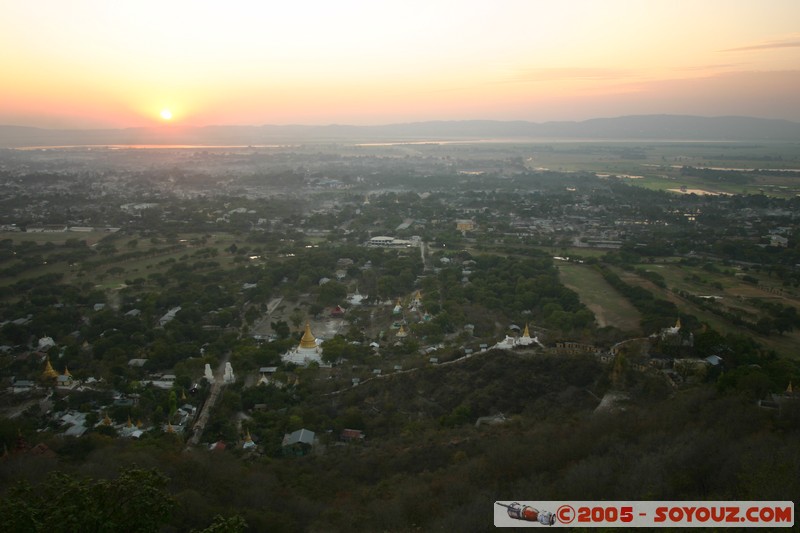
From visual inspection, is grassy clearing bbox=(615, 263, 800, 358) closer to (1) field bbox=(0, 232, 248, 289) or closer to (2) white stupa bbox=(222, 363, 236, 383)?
(2) white stupa bbox=(222, 363, 236, 383)

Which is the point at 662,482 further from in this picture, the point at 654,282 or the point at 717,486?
the point at 654,282

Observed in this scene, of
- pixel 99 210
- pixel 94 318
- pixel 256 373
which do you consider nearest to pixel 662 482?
pixel 256 373

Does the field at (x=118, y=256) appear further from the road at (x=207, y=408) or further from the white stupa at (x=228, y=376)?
the white stupa at (x=228, y=376)

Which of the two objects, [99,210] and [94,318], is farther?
[99,210]

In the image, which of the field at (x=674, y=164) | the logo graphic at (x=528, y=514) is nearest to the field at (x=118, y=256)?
the logo graphic at (x=528, y=514)

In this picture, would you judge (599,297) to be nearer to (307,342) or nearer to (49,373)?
(307,342)

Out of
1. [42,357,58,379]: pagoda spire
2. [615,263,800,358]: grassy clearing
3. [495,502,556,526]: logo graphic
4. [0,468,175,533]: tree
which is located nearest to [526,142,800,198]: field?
[615,263,800,358]: grassy clearing
